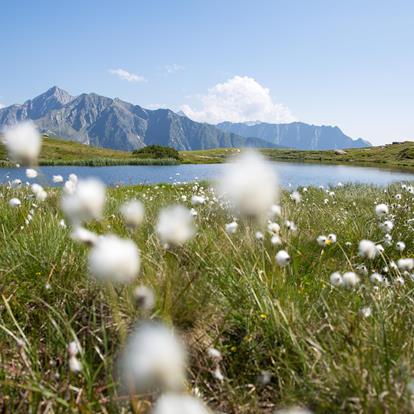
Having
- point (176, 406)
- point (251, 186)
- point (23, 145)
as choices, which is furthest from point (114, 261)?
point (23, 145)

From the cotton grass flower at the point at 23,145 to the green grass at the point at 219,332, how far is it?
730mm

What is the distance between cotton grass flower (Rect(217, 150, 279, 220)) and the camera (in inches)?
82.6

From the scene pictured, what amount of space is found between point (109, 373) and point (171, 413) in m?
0.70

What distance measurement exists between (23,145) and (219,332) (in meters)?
1.67

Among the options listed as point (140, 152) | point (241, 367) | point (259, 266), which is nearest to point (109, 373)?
point (241, 367)

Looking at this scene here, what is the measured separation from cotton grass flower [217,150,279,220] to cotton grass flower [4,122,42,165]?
3.72 feet

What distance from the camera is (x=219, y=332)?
2.50 m

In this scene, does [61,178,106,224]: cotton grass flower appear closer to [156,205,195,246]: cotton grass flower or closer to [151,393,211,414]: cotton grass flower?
[156,205,195,246]: cotton grass flower

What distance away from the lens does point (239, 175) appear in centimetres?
212

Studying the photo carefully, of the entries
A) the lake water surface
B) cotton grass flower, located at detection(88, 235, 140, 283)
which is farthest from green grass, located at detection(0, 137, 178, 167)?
cotton grass flower, located at detection(88, 235, 140, 283)

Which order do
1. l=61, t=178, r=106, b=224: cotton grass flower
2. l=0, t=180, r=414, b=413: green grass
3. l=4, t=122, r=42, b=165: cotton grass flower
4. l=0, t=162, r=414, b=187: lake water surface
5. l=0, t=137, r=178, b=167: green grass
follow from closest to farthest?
1. l=0, t=180, r=414, b=413: green grass
2. l=61, t=178, r=106, b=224: cotton grass flower
3. l=4, t=122, r=42, b=165: cotton grass flower
4. l=0, t=162, r=414, b=187: lake water surface
5. l=0, t=137, r=178, b=167: green grass

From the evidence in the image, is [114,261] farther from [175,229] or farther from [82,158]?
[82,158]

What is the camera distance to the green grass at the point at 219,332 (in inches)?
67.7

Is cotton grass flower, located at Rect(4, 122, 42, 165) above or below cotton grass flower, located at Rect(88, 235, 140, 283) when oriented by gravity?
above
